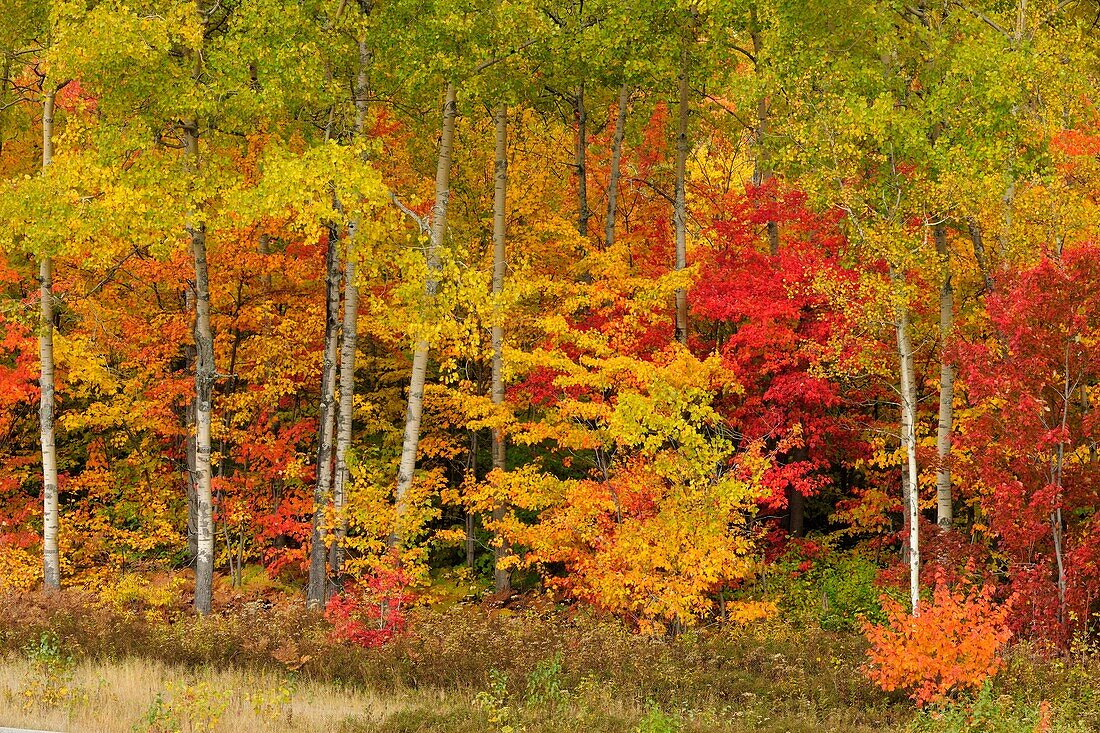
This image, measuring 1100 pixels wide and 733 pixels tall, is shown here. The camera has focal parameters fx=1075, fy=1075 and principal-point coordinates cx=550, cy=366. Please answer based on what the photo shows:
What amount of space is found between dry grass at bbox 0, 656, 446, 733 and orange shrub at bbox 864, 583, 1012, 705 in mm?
5281

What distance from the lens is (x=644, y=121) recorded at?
2244 cm

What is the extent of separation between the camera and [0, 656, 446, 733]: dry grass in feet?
32.9

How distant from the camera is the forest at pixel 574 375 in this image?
→ 13273mm

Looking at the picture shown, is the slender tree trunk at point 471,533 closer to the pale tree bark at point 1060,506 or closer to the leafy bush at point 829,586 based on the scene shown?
the leafy bush at point 829,586

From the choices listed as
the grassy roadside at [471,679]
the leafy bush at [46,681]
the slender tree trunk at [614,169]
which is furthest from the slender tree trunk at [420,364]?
the leafy bush at [46,681]

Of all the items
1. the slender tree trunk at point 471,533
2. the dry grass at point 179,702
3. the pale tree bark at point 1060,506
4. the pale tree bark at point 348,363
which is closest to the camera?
the dry grass at point 179,702

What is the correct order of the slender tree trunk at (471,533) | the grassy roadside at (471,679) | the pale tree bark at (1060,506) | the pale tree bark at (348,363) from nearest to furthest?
the grassy roadside at (471,679) → the pale tree bark at (1060,506) → the pale tree bark at (348,363) → the slender tree trunk at (471,533)

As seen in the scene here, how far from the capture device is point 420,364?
17672 millimetres

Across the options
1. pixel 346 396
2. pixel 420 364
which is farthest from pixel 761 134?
pixel 346 396

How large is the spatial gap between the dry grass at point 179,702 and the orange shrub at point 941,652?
5.28 meters

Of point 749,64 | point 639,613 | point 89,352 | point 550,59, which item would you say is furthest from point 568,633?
point 749,64

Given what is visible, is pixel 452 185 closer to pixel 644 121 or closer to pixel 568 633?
pixel 644 121

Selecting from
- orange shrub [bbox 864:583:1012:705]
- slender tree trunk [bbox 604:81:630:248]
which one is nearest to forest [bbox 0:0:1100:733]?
orange shrub [bbox 864:583:1012:705]

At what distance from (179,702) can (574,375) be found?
28.1 feet
